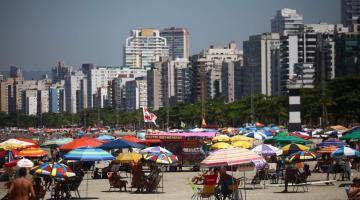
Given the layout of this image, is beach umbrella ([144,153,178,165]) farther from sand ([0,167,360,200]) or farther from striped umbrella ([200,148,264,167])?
striped umbrella ([200,148,264,167])

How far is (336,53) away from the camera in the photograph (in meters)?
181

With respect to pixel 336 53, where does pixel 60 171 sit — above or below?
below

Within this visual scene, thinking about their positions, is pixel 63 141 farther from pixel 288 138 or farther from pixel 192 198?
pixel 192 198

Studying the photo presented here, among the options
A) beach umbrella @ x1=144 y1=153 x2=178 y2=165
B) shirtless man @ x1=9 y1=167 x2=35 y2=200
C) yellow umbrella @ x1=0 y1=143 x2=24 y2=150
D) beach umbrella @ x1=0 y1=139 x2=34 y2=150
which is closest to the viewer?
shirtless man @ x1=9 y1=167 x2=35 y2=200

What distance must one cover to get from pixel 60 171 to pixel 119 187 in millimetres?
5450

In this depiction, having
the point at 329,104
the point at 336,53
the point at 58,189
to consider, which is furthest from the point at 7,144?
the point at 336,53

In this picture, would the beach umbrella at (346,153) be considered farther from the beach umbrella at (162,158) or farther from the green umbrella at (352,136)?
the green umbrella at (352,136)

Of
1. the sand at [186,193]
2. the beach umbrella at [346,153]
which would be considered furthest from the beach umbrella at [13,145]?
the beach umbrella at [346,153]

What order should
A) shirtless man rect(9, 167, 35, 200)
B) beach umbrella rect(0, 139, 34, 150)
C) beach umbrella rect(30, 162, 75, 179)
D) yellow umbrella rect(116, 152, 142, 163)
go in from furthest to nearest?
beach umbrella rect(0, 139, 34, 150) < yellow umbrella rect(116, 152, 142, 163) < beach umbrella rect(30, 162, 75, 179) < shirtless man rect(9, 167, 35, 200)

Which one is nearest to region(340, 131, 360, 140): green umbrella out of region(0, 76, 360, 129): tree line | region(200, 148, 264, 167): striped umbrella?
region(200, 148, 264, 167): striped umbrella

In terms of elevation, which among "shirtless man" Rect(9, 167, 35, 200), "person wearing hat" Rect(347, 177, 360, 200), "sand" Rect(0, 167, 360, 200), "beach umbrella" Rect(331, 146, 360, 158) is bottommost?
"sand" Rect(0, 167, 360, 200)

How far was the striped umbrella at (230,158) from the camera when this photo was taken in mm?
22359

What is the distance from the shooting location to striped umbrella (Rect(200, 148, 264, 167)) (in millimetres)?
22359

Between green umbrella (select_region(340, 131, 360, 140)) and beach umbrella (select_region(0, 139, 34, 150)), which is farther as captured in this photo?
beach umbrella (select_region(0, 139, 34, 150))
